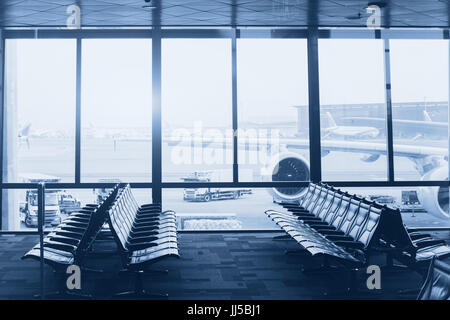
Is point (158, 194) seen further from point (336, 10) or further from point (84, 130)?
point (336, 10)

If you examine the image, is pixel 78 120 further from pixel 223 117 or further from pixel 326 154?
pixel 326 154

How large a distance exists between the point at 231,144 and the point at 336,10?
231cm

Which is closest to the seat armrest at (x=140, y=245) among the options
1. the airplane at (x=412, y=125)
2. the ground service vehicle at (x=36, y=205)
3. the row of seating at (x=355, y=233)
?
the row of seating at (x=355, y=233)

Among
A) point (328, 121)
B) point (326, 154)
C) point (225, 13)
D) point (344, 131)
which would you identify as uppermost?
point (225, 13)

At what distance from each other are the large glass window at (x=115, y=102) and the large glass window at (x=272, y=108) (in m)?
1.36

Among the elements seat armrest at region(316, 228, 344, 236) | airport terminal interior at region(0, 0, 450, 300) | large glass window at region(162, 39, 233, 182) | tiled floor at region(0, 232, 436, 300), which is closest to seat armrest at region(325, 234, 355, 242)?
seat armrest at region(316, 228, 344, 236)

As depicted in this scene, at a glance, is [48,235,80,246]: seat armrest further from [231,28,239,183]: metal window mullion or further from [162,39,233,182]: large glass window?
[231,28,239,183]: metal window mullion

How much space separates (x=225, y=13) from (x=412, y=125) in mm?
3274

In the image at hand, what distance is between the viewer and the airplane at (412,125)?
7078 millimetres

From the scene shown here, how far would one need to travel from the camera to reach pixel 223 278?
453cm

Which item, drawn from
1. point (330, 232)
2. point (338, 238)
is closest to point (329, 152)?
point (330, 232)

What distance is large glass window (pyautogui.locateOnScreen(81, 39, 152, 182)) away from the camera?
6.90 metres

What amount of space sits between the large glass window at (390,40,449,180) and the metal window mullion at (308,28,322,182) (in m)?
1.12
